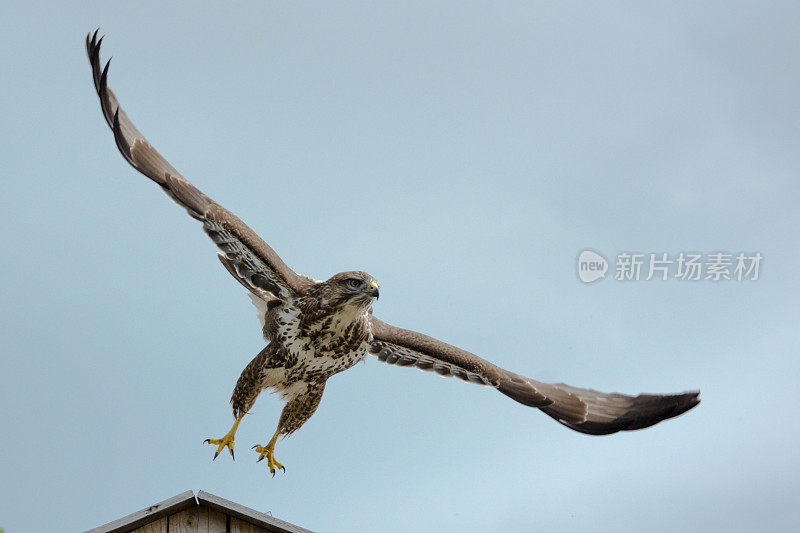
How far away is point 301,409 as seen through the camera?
31.9 feet

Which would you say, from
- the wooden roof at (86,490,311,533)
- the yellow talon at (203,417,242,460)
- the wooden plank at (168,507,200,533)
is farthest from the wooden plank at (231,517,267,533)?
the yellow talon at (203,417,242,460)

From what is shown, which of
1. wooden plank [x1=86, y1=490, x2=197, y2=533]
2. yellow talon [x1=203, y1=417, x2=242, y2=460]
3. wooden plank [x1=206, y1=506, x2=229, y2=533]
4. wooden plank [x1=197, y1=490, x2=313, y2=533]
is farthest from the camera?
yellow talon [x1=203, y1=417, x2=242, y2=460]

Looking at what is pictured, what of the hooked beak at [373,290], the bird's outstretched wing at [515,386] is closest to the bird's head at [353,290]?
the hooked beak at [373,290]

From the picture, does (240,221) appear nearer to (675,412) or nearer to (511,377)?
(511,377)

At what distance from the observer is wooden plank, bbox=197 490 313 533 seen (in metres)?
6.80

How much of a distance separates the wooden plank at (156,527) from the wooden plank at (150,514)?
5cm

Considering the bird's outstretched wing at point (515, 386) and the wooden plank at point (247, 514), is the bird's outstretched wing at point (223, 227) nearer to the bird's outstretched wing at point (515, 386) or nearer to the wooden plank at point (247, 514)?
the bird's outstretched wing at point (515, 386)

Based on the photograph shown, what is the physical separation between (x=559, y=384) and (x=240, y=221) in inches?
190

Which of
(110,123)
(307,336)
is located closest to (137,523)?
(307,336)

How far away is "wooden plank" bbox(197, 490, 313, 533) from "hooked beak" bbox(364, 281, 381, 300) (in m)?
2.96

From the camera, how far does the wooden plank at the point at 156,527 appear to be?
6.67m

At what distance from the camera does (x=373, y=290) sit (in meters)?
9.28

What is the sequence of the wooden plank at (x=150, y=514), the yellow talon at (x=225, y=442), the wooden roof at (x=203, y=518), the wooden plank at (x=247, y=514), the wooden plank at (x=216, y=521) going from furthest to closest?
the yellow talon at (x=225, y=442) < the wooden plank at (x=216, y=521) < the wooden plank at (x=247, y=514) < the wooden roof at (x=203, y=518) < the wooden plank at (x=150, y=514)

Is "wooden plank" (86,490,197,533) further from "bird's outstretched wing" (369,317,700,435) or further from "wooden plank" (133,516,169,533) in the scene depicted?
"bird's outstretched wing" (369,317,700,435)
